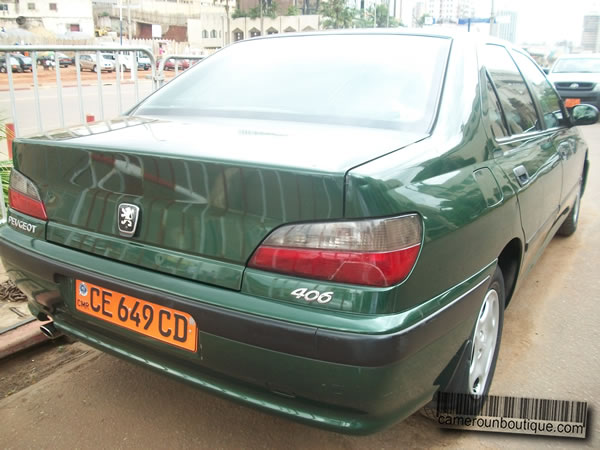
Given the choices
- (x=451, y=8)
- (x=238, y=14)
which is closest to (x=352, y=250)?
(x=238, y=14)

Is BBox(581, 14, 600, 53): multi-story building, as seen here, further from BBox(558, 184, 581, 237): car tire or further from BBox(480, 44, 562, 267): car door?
BBox(480, 44, 562, 267): car door

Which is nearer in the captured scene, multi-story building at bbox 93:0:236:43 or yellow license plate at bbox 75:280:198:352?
yellow license plate at bbox 75:280:198:352

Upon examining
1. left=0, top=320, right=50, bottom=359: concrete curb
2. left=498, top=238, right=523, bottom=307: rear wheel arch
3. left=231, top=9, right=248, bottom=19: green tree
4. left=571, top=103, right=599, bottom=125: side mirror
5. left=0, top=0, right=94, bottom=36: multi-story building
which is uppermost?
left=231, top=9, right=248, bottom=19: green tree

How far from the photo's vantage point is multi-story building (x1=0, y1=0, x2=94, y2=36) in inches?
3046

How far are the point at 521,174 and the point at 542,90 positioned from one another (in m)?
1.28

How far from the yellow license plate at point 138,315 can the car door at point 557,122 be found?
91.6 inches

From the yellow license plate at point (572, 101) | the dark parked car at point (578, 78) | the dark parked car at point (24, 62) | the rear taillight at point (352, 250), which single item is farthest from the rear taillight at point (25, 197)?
the dark parked car at point (578, 78)

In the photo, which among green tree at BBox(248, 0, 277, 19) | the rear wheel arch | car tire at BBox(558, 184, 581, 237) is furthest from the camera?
green tree at BBox(248, 0, 277, 19)

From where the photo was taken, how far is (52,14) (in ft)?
266

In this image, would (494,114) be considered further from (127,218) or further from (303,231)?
(127,218)

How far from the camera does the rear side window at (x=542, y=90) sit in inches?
121

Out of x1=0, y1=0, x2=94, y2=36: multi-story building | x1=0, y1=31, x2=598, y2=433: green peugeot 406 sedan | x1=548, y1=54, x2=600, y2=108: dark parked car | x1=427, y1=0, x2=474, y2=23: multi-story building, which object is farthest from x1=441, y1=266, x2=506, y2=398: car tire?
x1=427, y1=0, x2=474, y2=23: multi-story building

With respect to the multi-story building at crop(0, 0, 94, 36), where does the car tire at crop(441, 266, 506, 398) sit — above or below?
below

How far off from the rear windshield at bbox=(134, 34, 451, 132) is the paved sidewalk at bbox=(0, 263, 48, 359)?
1290 millimetres
